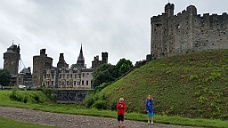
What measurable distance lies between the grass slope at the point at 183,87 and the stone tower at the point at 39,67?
85313 millimetres

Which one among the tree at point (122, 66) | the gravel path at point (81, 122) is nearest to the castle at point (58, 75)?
the tree at point (122, 66)

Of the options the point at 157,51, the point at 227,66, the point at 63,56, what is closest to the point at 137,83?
the point at 227,66

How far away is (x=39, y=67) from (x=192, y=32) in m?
90.4

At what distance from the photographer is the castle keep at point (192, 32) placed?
41938 mm

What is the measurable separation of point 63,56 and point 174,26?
9092 centimetres

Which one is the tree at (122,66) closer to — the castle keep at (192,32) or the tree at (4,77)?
the castle keep at (192,32)

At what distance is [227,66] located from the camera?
114 feet

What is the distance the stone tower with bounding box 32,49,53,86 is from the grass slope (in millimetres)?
85313

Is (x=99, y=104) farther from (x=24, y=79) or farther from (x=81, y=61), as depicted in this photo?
(x=24, y=79)

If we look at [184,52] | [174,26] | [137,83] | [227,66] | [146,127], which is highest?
[174,26]

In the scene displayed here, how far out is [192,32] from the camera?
4266cm

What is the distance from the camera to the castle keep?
138ft

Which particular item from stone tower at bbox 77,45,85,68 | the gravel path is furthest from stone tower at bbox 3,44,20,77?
the gravel path

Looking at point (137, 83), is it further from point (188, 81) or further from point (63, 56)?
point (63, 56)
